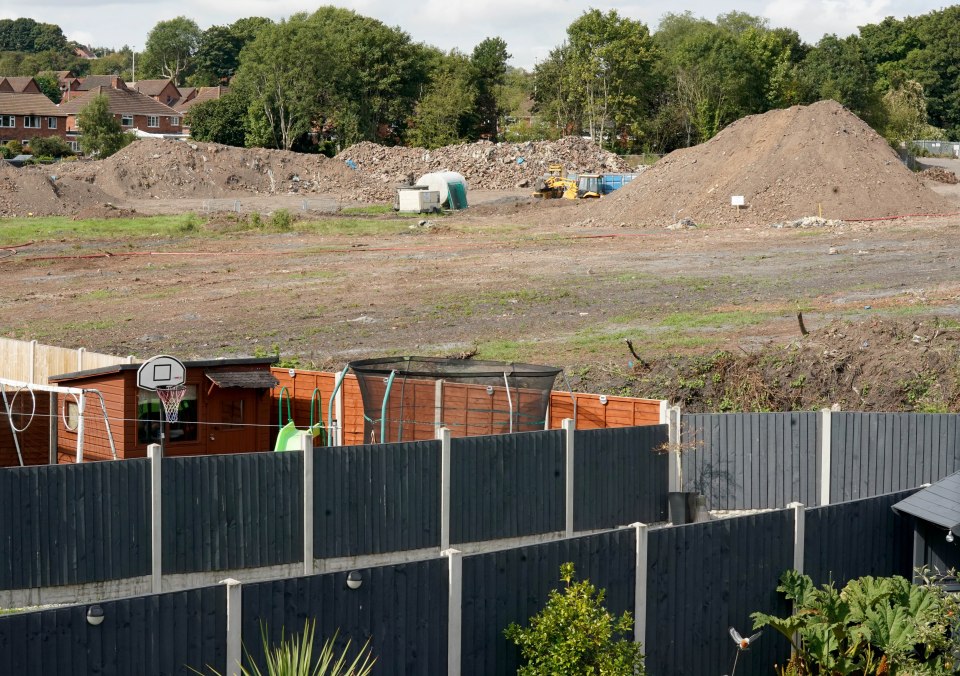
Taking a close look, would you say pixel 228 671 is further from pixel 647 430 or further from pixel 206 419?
pixel 206 419

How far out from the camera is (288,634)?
8.74 metres

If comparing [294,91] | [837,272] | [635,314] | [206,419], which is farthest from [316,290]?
[294,91]

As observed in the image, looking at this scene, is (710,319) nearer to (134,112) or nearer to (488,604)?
(488,604)

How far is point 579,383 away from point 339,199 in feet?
184

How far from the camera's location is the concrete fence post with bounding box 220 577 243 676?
8.45m

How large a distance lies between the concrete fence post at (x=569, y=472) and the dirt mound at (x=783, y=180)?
136ft

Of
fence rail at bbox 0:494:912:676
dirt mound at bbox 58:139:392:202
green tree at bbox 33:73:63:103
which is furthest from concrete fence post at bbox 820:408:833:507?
green tree at bbox 33:73:63:103

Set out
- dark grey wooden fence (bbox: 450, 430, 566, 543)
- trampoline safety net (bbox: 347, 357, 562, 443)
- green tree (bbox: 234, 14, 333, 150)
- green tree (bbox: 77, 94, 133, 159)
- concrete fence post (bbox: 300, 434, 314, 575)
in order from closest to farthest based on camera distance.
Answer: concrete fence post (bbox: 300, 434, 314, 575) < dark grey wooden fence (bbox: 450, 430, 566, 543) < trampoline safety net (bbox: 347, 357, 562, 443) < green tree (bbox: 77, 94, 133, 159) < green tree (bbox: 234, 14, 333, 150)

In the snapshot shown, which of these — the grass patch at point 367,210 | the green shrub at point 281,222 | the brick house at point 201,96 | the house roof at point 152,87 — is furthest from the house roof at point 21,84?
the green shrub at point 281,222

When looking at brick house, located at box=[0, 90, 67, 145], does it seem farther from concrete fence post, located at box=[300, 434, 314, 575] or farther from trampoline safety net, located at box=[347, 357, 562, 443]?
concrete fence post, located at box=[300, 434, 314, 575]

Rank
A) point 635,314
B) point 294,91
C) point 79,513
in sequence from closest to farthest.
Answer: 1. point 79,513
2. point 635,314
3. point 294,91

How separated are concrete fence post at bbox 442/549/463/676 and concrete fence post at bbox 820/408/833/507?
8.34 m

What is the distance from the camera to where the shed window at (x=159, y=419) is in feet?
57.9

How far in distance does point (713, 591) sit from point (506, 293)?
2625cm
